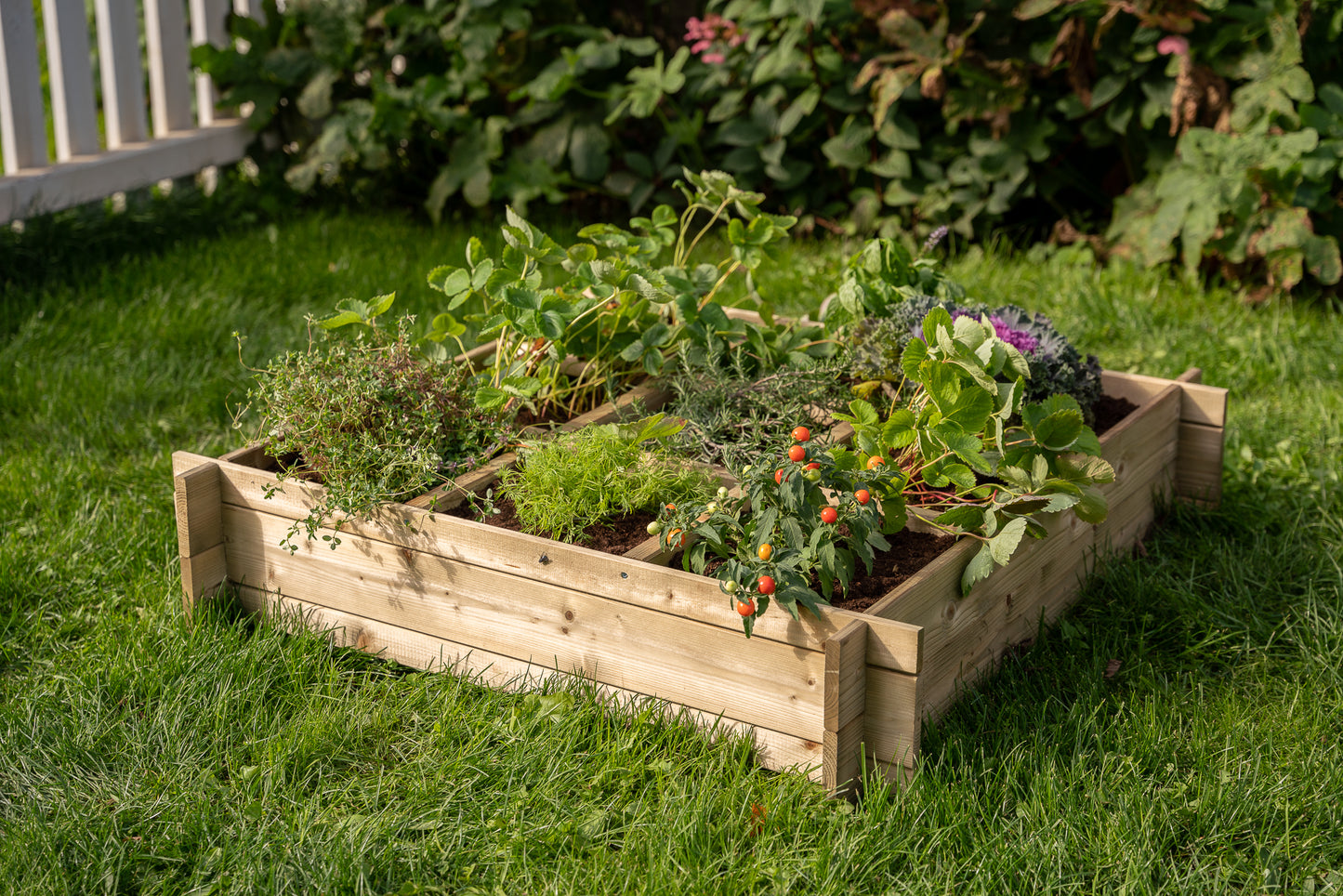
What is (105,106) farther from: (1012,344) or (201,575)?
(1012,344)

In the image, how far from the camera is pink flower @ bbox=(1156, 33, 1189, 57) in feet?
14.4

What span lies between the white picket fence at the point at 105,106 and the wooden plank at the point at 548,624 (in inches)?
114

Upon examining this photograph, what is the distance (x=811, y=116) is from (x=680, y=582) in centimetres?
338

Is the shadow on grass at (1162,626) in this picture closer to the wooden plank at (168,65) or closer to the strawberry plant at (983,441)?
the strawberry plant at (983,441)

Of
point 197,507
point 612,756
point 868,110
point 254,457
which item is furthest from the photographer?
point 868,110

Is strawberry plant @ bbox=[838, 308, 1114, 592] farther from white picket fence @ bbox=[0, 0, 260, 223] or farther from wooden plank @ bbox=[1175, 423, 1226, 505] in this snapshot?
white picket fence @ bbox=[0, 0, 260, 223]

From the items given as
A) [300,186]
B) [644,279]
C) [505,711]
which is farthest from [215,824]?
[300,186]

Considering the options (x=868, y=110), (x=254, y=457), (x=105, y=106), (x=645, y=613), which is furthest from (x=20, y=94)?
(x=645, y=613)

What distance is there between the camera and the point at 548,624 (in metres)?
2.43

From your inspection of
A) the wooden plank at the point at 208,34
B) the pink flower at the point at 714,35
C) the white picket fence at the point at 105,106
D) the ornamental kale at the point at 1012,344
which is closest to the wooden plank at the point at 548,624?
the ornamental kale at the point at 1012,344

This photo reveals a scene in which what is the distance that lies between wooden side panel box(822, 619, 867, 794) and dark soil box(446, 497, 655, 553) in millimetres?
581

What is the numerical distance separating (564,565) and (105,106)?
4.00 m

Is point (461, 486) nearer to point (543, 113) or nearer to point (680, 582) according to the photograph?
point (680, 582)

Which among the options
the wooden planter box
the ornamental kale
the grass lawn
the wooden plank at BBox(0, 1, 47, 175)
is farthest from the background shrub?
the wooden planter box
